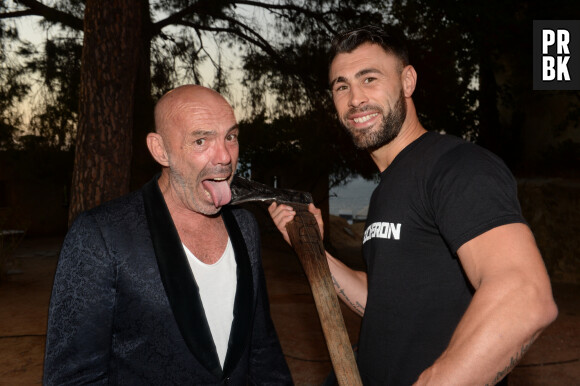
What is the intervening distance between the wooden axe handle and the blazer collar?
25cm

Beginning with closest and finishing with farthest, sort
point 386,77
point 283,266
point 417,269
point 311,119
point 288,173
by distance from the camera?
point 417,269 < point 386,77 < point 311,119 < point 283,266 < point 288,173

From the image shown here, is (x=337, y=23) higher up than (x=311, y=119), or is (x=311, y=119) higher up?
(x=337, y=23)

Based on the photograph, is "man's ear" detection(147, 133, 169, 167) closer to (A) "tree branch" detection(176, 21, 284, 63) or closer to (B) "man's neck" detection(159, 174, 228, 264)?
(B) "man's neck" detection(159, 174, 228, 264)

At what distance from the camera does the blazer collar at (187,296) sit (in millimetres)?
1610

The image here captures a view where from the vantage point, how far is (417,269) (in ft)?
5.15

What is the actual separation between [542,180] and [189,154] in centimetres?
1009

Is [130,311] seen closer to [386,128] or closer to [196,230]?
[196,230]

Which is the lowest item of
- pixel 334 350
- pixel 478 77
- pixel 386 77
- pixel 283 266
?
pixel 283 266

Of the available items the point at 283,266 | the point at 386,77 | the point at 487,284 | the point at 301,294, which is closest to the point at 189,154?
the point at 386,77

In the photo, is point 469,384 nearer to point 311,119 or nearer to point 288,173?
point 311,119

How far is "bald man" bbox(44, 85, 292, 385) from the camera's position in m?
1.52

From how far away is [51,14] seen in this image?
706cm

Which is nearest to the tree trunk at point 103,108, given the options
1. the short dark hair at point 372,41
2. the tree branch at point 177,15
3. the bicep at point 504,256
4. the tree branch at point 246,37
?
the short dark hair at point 372,41

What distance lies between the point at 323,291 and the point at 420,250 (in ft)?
1.20
